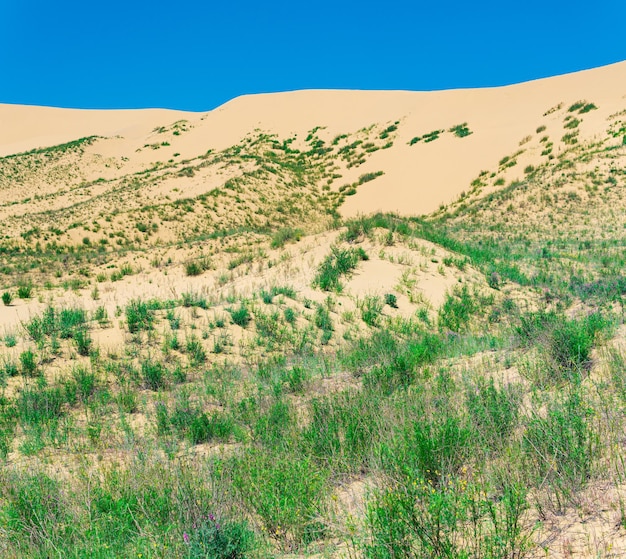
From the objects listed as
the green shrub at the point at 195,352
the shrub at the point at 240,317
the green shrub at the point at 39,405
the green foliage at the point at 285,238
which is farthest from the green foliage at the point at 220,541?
the green foliage at the point at 285,238

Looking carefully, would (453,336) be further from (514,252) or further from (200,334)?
(514,252)

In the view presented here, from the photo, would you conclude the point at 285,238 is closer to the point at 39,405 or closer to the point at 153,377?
the point at 153,377

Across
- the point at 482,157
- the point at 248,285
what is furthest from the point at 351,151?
the point at 248,285

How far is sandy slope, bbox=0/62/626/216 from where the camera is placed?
28.0 m

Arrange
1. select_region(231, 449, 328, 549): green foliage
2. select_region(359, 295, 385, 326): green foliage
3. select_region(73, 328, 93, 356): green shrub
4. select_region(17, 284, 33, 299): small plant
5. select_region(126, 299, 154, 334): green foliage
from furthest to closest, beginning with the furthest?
select_region(17, 284, 33, 299): small plant → select_region(359, 295, 385, 326): green foliage → select_region(126, 299, 154, 334): green foliage → select_region(73, 328, 93, 356): green shrub → select_region(231, 449, 328, 549): green foliage

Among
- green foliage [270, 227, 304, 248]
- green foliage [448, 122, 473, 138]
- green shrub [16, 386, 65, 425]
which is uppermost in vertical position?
green foliage [448, 122, 473, 138]

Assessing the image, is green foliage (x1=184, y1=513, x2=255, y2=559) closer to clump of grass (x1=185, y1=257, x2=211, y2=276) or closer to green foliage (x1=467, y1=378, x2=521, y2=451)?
green foliage (x1=467, y1=378, x2=521, y2=451)

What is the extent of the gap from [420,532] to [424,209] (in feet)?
82.5

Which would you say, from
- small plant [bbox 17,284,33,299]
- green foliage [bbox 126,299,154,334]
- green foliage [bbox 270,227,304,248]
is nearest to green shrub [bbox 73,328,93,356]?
green foliage [bbox 126,299,154,334]

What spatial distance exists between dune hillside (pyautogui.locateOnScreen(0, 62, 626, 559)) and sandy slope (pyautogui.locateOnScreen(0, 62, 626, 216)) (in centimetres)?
445

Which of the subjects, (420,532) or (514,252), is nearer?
(420,532)

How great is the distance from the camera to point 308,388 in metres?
5.69

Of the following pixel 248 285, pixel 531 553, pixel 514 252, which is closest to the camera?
pixel 531 553

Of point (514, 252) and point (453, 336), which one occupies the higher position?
point (514, 252)
